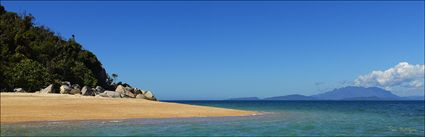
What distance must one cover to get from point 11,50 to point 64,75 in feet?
29.9

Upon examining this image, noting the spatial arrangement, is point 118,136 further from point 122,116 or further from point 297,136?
point 122,116

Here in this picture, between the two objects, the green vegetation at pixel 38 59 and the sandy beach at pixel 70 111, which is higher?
the green vegetation at pixel 38 59

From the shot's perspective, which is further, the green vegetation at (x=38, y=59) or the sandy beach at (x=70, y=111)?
the green vegetation at (x=38, y=59)

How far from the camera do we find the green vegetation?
6112cm

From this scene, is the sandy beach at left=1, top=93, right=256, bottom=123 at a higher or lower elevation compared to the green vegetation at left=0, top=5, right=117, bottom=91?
lower

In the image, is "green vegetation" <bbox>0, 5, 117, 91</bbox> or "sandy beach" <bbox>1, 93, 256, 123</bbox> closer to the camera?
"sandy beach" <bbox>1, 93, 256, 123</bbox>

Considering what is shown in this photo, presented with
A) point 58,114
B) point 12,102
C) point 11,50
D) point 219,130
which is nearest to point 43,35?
point 11,50

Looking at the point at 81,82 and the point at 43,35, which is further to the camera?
the point at 43,35

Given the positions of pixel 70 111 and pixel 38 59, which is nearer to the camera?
pixel 70 111

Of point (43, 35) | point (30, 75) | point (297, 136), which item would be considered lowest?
point (297, 136)

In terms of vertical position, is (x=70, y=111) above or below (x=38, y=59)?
below

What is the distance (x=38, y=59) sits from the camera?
76250 mm

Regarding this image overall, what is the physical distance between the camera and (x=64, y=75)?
73.8 meters

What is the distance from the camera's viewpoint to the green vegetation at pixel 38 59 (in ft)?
201
